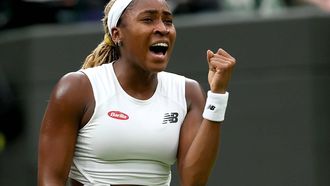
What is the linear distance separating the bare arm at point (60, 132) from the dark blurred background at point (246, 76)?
3533 millimetres

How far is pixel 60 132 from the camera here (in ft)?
16.3

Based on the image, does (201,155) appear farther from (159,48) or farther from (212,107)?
(159,48)

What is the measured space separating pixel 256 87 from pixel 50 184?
3782mm

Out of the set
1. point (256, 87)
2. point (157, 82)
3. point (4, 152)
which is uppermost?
point (157, 82)

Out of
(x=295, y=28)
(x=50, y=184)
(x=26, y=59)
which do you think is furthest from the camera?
(x=26, y=59)

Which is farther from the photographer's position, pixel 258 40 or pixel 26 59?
pixel 26 59

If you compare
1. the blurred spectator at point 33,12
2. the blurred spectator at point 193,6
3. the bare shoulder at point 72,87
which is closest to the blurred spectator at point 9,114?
the blurred spectator at point 33,12

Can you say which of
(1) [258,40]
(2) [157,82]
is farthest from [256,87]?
(2) [157,82]

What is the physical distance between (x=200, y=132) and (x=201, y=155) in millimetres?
109

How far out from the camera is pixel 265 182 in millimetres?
8461

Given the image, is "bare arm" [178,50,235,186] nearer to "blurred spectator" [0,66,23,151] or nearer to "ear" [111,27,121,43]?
"ear" [111,27,121,43]

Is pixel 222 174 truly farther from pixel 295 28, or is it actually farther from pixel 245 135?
pixel 295 28

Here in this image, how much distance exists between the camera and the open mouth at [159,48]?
502cm

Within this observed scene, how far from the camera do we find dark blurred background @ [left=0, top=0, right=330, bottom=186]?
823 cm
